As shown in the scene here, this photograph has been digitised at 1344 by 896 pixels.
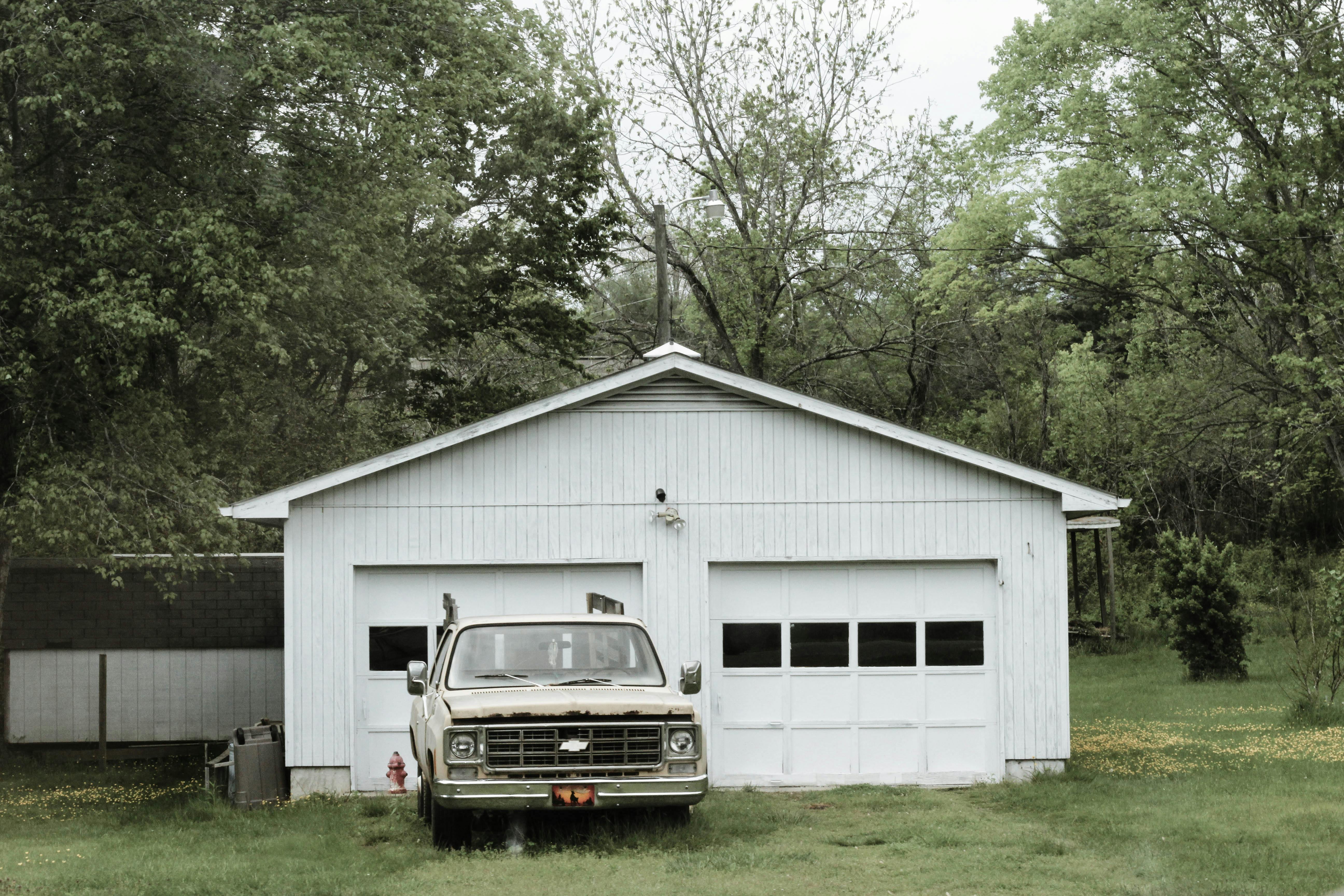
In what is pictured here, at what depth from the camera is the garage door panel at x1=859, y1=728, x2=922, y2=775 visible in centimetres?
1436

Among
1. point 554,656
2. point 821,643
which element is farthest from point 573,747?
point 821,643

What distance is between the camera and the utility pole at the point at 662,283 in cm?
2206

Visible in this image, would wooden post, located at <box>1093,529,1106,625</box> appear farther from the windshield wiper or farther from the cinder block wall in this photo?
the windshield wiper

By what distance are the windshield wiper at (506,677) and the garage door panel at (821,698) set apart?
4.55 m

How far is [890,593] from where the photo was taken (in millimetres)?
14523

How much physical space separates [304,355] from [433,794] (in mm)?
15628

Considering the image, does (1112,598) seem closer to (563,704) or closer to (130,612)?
(130,612)

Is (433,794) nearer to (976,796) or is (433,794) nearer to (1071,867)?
(1071,867)

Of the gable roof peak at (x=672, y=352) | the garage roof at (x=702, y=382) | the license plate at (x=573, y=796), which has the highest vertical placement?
the gable roof peak at (x=672, y=352)

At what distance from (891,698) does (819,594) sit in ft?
4.35

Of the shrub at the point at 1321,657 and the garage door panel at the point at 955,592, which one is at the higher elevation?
the garage door panel at the point at 955,592

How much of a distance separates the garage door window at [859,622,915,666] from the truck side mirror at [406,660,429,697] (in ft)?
16.6

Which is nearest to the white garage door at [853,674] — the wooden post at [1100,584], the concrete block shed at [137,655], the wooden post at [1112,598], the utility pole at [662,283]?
the concrete block shed at [137,655]

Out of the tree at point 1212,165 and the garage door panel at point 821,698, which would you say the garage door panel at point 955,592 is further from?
the tree at point 1212,165
